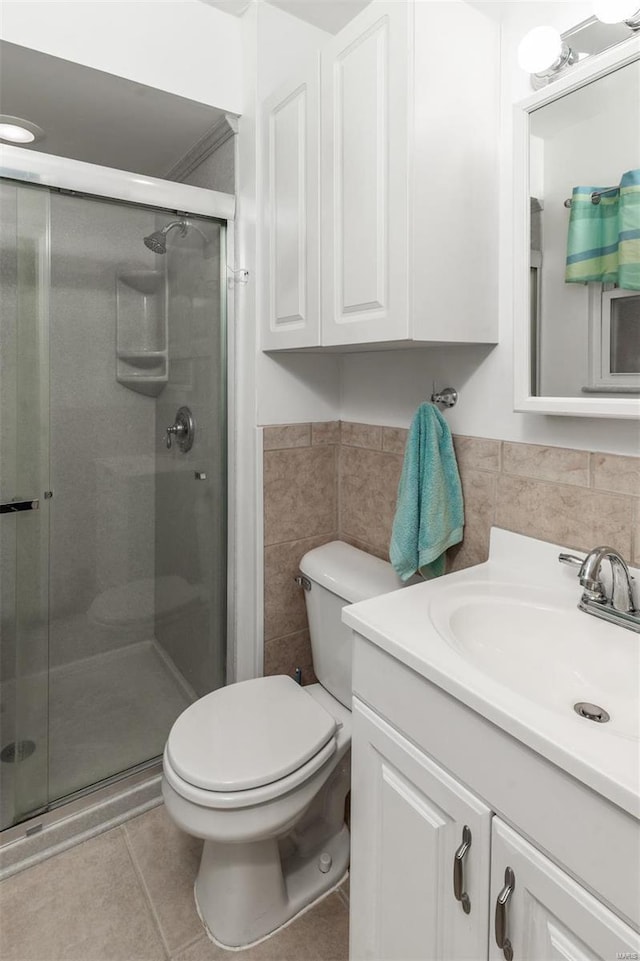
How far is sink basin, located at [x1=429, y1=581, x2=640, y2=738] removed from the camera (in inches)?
33.7

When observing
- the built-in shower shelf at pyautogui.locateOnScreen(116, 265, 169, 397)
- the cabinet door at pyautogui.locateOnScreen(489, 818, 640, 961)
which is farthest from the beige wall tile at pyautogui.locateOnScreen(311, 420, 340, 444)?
the cabinet door at pyautogui.locateOnScreen(489, 818, 640, 961)

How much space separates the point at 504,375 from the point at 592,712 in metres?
0.73

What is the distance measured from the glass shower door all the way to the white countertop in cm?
102

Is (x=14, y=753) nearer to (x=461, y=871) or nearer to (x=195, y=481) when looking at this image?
(x=195, y=481)

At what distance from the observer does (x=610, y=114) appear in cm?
98

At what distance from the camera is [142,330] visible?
5.81 feet

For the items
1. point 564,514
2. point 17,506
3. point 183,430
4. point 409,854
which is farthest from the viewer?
point 183,430

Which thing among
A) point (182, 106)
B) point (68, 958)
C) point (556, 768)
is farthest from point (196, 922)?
point (182, 106)

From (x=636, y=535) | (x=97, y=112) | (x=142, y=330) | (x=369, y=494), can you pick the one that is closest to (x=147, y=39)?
(x=97, y=112)

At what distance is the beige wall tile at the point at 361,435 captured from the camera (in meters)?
1.65

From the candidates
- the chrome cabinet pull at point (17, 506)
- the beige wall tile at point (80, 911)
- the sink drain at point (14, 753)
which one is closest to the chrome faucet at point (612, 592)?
the beige wall tile at point (80, 911)

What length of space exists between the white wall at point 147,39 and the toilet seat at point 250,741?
5.45ft

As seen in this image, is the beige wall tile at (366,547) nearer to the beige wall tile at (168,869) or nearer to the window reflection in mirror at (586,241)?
the window reflection in mirror at (586,241)

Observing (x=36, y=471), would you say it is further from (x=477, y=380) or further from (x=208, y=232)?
(x=477, y=380)
